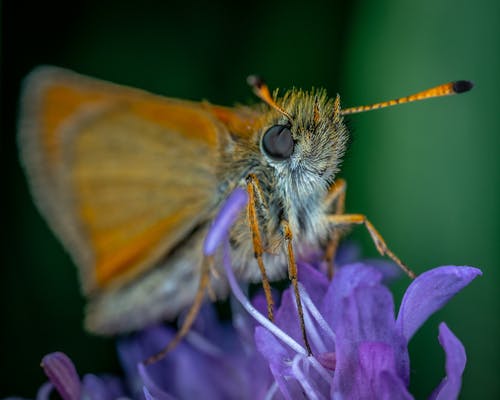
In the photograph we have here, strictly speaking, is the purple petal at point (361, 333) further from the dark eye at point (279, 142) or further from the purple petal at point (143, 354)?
the purple petal at point (143, 354)

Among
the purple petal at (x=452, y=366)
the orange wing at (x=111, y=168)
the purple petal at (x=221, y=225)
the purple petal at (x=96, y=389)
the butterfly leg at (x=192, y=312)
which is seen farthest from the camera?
the orange wing at (x=111, y=168)

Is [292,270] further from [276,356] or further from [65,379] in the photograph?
[65,379]

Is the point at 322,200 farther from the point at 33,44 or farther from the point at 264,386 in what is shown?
the point at 33,44

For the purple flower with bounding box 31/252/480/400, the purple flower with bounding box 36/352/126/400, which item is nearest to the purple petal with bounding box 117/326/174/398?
the purple flower with bounding box 31/252/480/400

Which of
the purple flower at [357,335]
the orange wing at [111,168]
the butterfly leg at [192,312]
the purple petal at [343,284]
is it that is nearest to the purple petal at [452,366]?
the purple flower at [357,335]

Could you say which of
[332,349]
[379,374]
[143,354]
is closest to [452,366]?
[379,374]

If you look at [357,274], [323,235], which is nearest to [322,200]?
[323,235]
